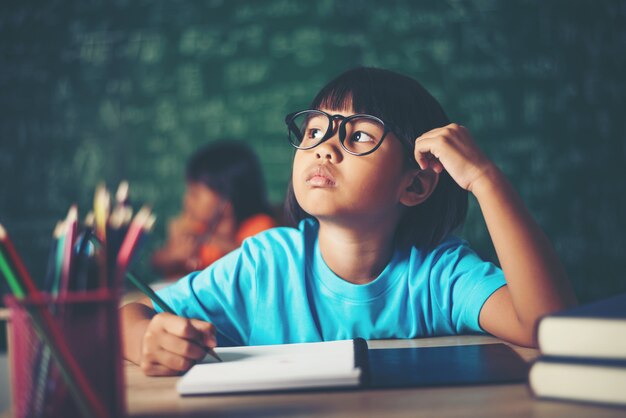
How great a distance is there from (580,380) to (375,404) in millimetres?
191

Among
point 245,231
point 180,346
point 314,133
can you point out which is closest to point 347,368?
point 180,346

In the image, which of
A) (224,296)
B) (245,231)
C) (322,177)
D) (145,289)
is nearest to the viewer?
(145,289)

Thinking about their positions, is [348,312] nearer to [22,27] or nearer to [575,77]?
[575,77]

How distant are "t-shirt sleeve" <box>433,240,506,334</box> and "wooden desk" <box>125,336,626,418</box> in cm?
39

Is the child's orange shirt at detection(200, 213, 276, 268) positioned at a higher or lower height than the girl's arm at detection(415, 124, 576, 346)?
higher

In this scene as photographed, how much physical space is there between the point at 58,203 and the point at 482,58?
2.64 meters

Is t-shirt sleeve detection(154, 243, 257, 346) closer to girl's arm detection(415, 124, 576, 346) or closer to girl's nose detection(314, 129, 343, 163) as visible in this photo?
girl's nose detection(314, 129, 343, 163)

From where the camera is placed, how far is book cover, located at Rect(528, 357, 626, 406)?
0.58 meters

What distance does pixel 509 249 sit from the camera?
96cm

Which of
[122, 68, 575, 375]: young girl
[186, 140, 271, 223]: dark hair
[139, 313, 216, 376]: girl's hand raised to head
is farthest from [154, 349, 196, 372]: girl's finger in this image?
[186, 140, 271, 223]: dark hair

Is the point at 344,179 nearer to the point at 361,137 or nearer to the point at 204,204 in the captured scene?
the point at 361,137

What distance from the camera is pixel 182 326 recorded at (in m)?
0.79

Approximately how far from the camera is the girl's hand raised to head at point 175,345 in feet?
2.60

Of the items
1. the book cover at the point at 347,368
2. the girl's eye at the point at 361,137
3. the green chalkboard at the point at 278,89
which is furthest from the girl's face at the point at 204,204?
the book cover at the point at 347,368
